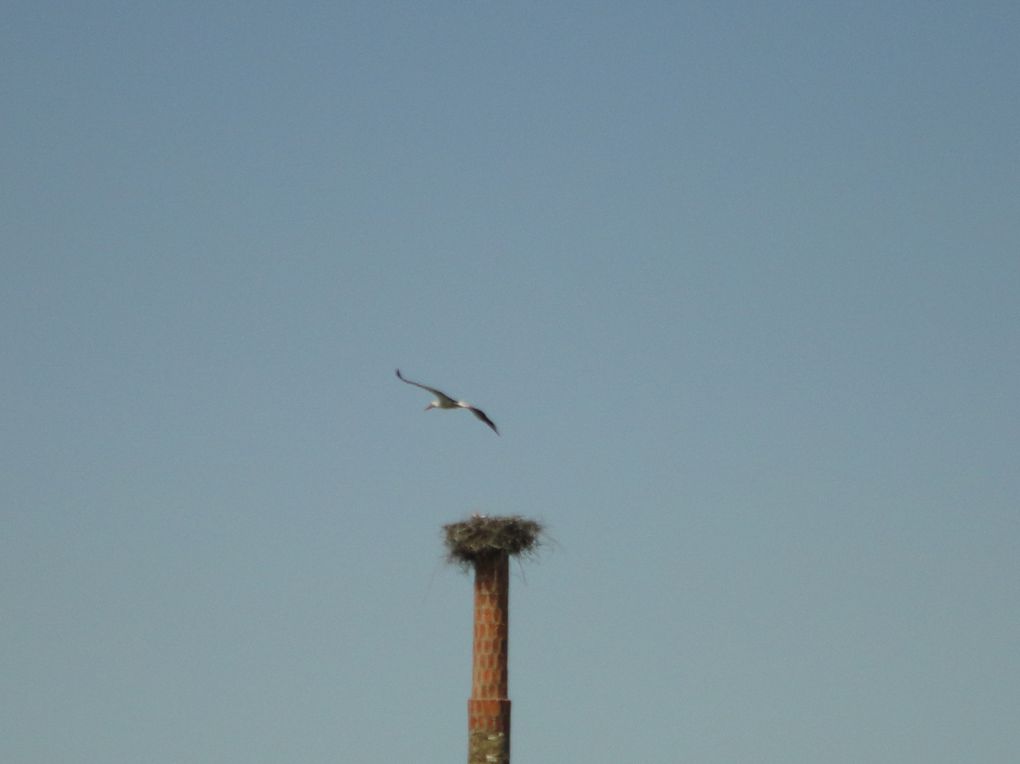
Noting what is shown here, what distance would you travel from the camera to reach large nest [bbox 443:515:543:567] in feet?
355

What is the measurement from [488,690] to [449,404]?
5944mm

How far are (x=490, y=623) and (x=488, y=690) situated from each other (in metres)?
1.36

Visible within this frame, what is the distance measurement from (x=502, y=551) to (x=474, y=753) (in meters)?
4.13

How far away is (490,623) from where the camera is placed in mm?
108188

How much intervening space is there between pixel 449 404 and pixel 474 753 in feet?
23.7

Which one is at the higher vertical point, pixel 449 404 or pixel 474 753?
pixel 449 404

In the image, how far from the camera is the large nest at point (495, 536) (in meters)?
108

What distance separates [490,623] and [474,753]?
106 inches

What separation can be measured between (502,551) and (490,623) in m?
1.47

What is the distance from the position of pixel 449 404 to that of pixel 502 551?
3292 mm

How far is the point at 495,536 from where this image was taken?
10819 cm

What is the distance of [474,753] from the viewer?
107438mm

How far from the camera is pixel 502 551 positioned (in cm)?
10831
